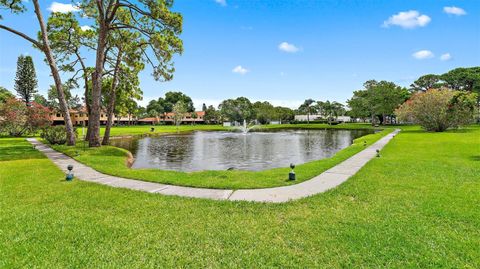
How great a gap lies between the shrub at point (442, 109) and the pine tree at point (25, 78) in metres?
73.5

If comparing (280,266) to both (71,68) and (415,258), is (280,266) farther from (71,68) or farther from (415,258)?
(71,68)

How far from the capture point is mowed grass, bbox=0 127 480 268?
137 inches

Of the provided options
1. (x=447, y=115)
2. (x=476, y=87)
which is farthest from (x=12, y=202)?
(x=476, y=87)

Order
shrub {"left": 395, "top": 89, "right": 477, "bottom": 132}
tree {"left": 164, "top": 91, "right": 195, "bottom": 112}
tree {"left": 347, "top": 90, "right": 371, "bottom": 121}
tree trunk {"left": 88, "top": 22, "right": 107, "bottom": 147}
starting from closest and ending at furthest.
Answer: tree trunk {"left": 88, "top": 22, "right": 107, "bottom": 147} → shrub {"left": 395, "top": 89, "right": 477, "bottom": 132} → tree {"left": 347, "top": 90, "right": 371, "bottom": 121} → tree {"left": 164, "top": 91, "right": 195, "bottom": 112}

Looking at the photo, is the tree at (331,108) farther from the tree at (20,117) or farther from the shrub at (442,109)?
the tree at (20,117)

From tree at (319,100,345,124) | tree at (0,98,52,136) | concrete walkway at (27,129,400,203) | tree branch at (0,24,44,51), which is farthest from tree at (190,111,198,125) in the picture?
concrete walkway at (27,129,400,203)

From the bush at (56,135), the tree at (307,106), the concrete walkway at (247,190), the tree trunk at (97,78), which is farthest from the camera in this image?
the tree at (307,106)

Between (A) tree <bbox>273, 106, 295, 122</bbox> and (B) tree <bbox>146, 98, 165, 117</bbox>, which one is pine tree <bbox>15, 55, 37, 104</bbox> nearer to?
(B) tree <bbox>146, 98, 165, 117</bbox>

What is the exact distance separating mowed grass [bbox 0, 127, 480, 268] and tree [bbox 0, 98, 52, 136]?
29330 mm

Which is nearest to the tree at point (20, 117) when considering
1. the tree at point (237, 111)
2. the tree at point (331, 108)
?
the tree at point (237, 111)

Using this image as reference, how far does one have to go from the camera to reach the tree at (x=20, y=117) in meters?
28.6

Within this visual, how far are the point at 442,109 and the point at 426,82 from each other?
172 feet

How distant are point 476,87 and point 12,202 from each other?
80825 millimetres

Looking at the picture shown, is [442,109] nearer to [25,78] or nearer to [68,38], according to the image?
[68,38]
